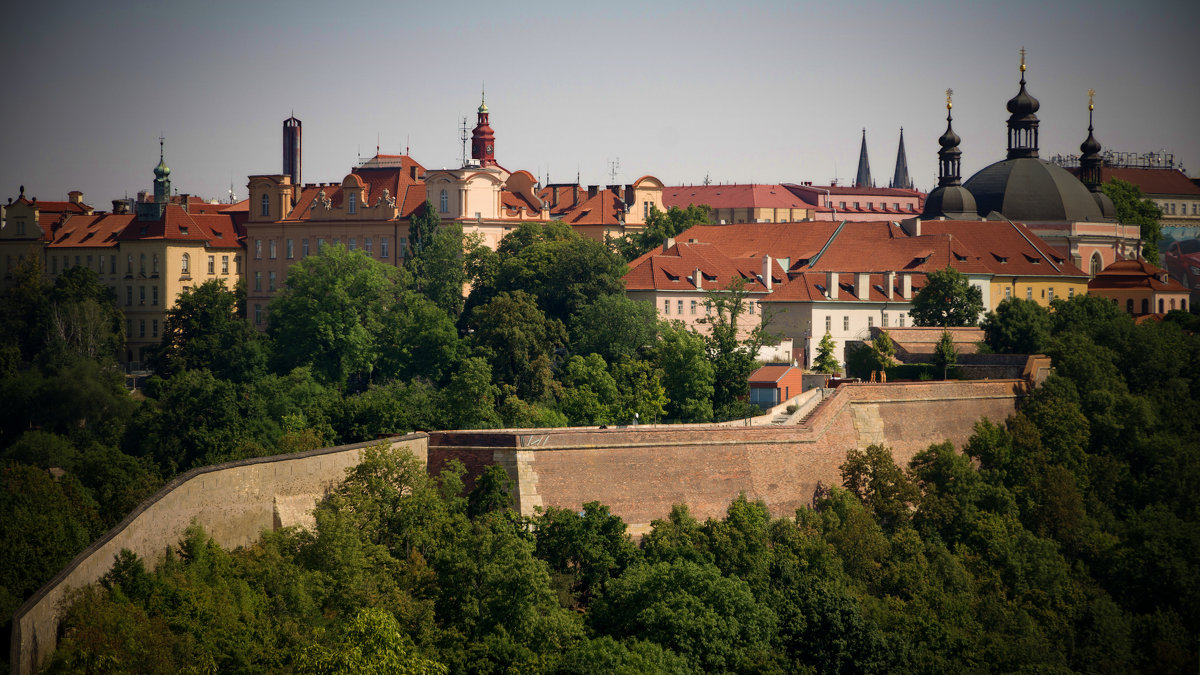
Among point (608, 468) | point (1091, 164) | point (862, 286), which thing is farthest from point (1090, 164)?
point (608, 468)

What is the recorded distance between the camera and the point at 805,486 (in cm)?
4900

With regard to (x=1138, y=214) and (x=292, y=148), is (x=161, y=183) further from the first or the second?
(x=1138, y=214)

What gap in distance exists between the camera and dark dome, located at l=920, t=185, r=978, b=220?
86.9m

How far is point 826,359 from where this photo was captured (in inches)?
2547

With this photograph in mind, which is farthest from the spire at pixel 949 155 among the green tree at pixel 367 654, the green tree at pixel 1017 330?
the green tree at pixel 367 654

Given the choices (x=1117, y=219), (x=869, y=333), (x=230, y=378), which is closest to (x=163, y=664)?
(x=230, y=378)

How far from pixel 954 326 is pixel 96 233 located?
4270 cm

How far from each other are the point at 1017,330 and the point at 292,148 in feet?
141

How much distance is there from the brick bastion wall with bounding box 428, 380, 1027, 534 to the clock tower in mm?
39013

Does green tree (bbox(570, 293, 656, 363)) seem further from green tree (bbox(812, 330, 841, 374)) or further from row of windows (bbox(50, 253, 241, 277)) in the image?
row of windows (bbox(50, 253, 241, 277))

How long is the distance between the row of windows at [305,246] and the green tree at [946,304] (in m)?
23.7

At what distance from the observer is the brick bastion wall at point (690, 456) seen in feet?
144

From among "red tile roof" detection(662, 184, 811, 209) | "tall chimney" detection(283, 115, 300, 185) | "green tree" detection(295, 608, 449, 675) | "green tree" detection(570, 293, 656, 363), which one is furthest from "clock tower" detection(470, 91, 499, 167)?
"green tree" detection(295, 608, 449, 675)

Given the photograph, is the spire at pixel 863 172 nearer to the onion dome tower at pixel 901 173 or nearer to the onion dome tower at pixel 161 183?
the onion dome tower at pixel 901 173
